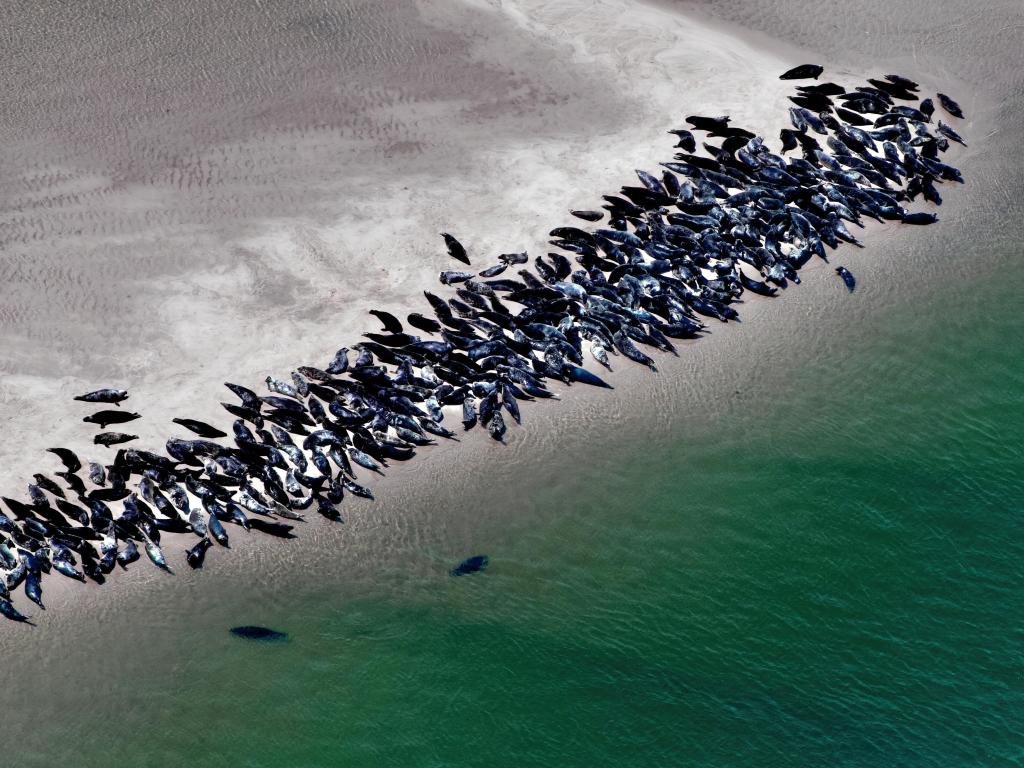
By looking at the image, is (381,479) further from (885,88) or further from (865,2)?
(865,2)

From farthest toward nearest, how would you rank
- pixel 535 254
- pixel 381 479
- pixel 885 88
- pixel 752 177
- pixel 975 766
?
pixel 885 88, pixel 752 177, pixel 535 254, pixel 381 479, pixel 975 766

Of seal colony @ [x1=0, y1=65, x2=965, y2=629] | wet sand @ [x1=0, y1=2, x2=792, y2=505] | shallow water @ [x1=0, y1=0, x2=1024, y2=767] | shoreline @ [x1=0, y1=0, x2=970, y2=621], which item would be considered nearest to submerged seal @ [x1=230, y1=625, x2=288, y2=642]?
shallow water @ [x1=0, y1=0, x2=1024, y2=767]

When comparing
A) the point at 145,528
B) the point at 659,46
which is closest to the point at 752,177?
the point at 659,46

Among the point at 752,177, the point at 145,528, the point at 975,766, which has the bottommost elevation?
the point at 975,766

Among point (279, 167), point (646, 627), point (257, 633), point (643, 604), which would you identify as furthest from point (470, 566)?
point (279, 167)

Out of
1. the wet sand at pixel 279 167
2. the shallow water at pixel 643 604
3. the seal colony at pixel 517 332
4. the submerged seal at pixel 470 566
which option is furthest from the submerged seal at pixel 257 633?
the wet sand at pixel 279 167

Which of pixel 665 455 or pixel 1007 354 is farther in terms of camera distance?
pixel 1007 354

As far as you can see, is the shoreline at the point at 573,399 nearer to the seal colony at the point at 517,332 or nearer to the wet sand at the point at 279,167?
the seal colony at the point at 517,332

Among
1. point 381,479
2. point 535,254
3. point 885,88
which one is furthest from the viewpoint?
point 885,88
